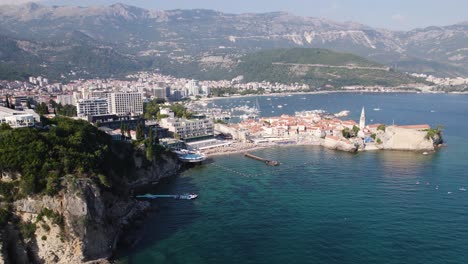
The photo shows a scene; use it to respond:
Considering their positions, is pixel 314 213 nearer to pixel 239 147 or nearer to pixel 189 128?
pixel 239 147

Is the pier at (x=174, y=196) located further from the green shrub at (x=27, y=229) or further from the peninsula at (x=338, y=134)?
the peninsula at (x=338, y=134)

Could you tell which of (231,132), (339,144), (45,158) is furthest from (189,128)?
(45,158)

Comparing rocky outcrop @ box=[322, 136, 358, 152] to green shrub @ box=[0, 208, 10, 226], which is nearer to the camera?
green shrub @ box=[0, 208, 10, 226]

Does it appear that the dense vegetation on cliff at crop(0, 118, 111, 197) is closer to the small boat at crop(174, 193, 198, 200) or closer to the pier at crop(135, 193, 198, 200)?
the pier at crop(135, 193, 198, 200)

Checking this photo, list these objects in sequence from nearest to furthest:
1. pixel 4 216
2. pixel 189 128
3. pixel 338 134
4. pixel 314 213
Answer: pixel 4 216, pixel 314 213, pixel 189 128, pixel 338 134

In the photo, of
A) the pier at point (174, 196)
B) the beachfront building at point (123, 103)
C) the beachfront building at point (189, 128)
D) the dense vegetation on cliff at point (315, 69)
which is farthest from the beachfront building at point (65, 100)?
the dense vegetation on cliff at point (315, 69)

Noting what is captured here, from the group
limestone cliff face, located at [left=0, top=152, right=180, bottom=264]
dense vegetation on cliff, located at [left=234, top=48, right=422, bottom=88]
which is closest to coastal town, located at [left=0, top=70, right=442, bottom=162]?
limestone cliff face, located at [left=0, top=152, right=180, bottom=264]
